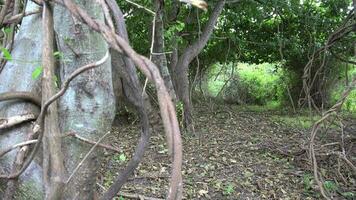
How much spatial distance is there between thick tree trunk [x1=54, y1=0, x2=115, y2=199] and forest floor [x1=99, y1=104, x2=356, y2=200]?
1.52m

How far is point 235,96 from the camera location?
1041cm

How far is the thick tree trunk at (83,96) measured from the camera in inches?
46.8

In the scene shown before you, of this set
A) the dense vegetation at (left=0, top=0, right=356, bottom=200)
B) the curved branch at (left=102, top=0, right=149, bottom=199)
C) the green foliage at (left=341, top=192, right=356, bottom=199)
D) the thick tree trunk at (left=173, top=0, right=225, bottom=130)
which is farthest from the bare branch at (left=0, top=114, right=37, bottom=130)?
the thick tree trunk at (left=173, top=0, right=225, bottom=130)

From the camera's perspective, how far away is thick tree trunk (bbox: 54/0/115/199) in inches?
46.8

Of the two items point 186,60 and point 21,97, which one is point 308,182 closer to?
point 186,60

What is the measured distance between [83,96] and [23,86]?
32 centimetres

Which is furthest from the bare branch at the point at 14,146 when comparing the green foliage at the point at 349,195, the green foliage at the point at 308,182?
the green foliage at the point at 349,195

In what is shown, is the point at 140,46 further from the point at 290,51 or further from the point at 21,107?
the point at 21,107

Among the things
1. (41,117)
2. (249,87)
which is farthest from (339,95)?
(41,117)

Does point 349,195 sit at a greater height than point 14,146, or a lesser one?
lesser

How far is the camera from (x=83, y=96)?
4.02 ft

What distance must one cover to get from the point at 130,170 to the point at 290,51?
756 cm

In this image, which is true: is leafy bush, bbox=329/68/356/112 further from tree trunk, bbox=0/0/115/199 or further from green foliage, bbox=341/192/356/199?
tree trunk, bbox=0/0/115/199

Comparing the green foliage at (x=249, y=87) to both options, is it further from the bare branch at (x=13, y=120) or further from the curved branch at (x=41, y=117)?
the curved branch at (x=41, y=117)
